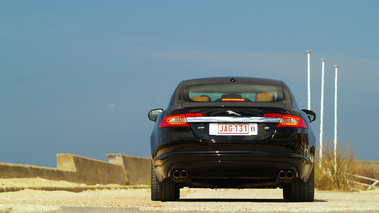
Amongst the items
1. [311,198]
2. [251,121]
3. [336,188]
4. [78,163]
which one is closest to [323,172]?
[336,188]

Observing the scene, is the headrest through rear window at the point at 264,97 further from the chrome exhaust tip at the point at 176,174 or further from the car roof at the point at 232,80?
the chrome exhaust tip at the point at 176,174

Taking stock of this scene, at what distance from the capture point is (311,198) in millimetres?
9789

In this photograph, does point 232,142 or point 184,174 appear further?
point 184,174

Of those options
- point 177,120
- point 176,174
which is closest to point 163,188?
point 176,174

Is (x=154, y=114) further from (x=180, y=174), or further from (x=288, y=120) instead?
(x=288, y=120)

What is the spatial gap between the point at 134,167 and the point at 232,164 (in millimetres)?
28813

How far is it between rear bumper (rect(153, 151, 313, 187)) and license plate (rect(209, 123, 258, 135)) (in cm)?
24

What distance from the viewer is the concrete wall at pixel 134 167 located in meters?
35.1

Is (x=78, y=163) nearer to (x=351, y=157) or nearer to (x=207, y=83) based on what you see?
(x=351, y=157)

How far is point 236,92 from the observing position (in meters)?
10.3

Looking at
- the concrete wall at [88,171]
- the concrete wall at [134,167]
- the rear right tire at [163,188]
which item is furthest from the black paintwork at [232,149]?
the concrete wall at [134,167]

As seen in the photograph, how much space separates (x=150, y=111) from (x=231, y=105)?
1481 mm

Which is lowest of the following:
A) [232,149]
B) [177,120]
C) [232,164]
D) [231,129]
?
[232,164]

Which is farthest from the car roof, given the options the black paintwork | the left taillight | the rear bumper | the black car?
the rear bumper
